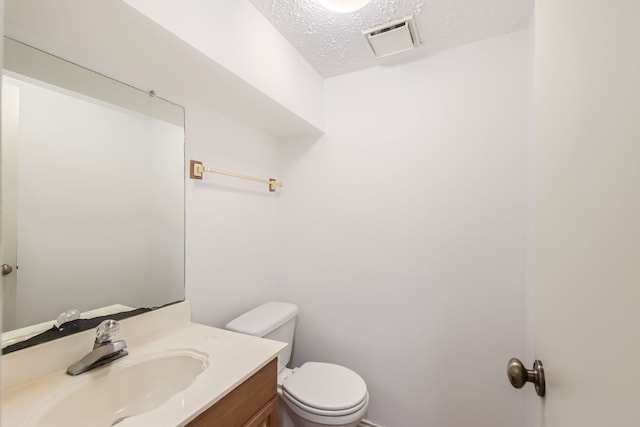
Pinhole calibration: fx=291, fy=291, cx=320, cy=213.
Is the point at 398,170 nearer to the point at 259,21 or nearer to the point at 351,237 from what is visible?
the point at 351,237

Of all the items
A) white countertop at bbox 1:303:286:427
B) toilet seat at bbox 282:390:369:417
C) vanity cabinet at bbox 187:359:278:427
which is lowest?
toilet seat at bbox 282:390:369:417

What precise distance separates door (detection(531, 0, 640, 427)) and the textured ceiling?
0.80 meters

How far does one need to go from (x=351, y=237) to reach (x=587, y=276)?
141cm

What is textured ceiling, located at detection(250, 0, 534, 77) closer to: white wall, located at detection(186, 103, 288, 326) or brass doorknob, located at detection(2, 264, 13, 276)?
white wall, located at detection(186, 103, 288, 326)

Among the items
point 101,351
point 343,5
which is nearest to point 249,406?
point 101,351

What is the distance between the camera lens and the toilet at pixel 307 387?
4.31ft

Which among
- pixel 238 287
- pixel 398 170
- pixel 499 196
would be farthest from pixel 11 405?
pixel 499 196

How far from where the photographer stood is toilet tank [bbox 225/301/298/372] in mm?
1476

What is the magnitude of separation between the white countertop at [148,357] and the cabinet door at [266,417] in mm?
175

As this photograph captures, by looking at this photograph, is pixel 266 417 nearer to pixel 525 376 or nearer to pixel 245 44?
pixel 525 376

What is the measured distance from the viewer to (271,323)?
156cm

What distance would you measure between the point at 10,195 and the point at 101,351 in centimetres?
56

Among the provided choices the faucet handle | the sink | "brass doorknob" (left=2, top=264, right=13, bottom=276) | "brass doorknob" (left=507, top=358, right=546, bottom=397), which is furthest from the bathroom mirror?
"brass doorknob" (left=507, top=358, right=546, bottom=397)

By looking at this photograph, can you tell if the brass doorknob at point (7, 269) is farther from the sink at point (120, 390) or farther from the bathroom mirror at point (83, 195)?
the sink at point (120, 390)
